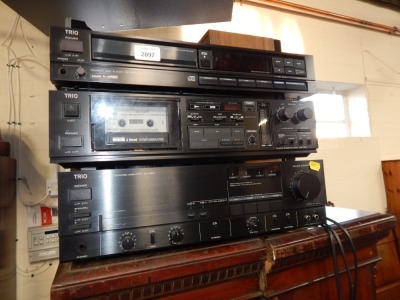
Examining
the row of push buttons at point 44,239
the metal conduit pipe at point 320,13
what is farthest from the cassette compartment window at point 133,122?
the metal conduit pipe at point 320,13

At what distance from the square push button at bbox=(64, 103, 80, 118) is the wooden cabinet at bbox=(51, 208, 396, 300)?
0.99 ft

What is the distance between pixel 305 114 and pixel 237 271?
43 centimetres

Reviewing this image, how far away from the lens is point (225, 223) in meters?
0.54

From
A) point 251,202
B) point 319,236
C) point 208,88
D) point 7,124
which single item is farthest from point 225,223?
point 7,124

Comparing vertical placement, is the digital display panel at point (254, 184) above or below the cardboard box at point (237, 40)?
below

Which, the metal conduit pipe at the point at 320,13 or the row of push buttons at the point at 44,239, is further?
the metal conduit pipe at the point at 320,13

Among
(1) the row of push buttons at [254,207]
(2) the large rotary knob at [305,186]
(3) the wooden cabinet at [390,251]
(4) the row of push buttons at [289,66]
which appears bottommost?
(3) the wooden cabinet at [390,251]

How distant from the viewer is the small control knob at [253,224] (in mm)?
555

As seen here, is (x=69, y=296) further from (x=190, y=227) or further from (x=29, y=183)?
(x=29, y=183)

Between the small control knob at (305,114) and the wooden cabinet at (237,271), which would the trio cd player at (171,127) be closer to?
the small control knob at (305,114)

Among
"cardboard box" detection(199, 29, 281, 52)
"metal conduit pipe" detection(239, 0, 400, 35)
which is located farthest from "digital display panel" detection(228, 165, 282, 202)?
"metal conduit pipe" detection(239, 0, 400, 35)

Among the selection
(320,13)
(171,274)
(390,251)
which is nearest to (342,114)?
(320,13)

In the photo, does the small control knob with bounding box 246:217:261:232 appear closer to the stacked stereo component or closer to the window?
the stacked stereo component

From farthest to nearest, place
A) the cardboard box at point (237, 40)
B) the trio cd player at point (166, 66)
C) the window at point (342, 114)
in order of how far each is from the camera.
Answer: the window at point (342, 114), the cardboard box at point (237, 40), the trio cd player at point (166, 66)
